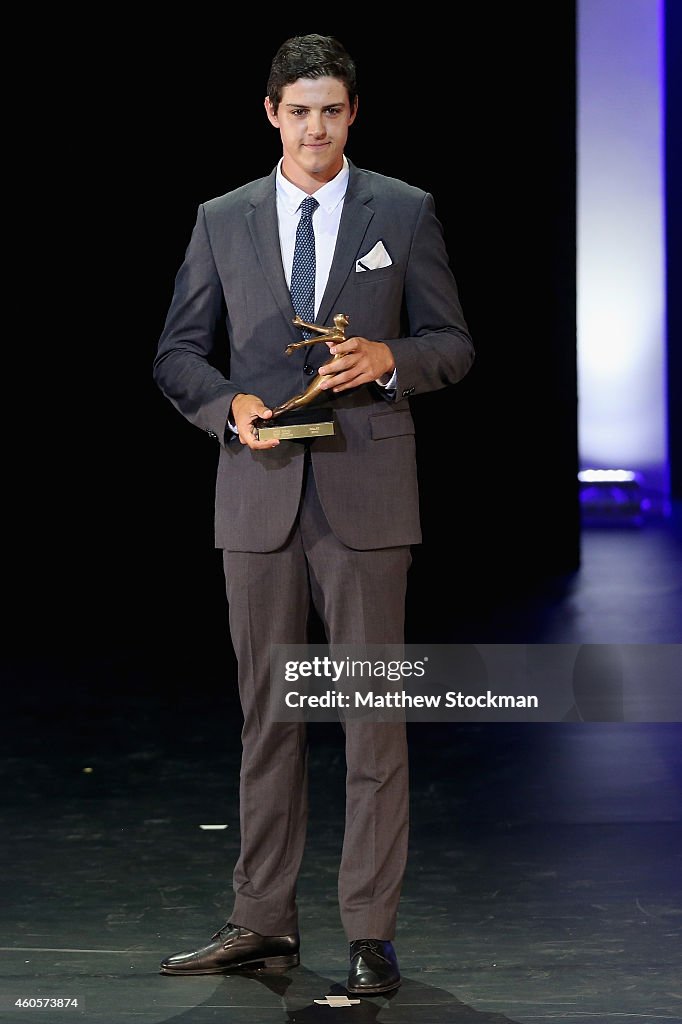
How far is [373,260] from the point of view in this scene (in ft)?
7.63

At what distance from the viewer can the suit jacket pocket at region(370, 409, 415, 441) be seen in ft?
7.65

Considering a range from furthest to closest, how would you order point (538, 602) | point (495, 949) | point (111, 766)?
point (538, 602) < point (111, 766) < point (495, 949)

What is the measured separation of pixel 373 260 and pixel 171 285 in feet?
16.1

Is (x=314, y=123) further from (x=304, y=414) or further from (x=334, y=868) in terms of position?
(x=334, y=868)

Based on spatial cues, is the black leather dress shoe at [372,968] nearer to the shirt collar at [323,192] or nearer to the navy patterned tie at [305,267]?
the navy patterned tie at [305,267]

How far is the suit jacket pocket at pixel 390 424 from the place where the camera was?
2.33 meters

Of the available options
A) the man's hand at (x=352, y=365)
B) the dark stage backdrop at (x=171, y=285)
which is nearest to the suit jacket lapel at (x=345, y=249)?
the man's hand at (x=352, y=365)

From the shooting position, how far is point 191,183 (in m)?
6.99

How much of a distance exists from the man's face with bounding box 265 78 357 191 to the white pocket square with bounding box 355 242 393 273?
0.47ft

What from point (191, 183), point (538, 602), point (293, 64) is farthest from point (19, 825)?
point (191, 183)

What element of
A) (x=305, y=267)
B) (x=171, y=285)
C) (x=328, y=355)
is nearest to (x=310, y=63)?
(x=305, y=267)

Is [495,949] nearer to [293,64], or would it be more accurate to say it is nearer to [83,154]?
[293,64]

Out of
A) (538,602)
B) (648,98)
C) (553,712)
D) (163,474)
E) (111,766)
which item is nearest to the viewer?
(111,766)

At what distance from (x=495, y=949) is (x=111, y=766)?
1612 millimetres
